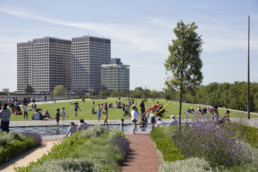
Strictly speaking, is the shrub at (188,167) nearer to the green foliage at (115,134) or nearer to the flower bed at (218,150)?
the flower bed at (218,150)

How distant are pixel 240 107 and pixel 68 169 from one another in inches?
1789

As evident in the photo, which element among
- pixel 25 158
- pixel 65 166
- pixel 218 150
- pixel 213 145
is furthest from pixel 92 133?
pixel 65 166

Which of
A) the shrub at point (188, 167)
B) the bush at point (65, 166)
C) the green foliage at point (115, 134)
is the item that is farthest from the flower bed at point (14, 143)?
the shrub at point (188, 167)

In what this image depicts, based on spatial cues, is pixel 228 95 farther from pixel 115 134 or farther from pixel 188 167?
pixel 188 167

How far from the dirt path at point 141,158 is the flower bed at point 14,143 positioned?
167 inches

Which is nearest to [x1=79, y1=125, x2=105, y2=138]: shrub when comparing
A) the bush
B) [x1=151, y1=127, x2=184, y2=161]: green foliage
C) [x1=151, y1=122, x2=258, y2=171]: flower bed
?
[x1=151, y1=127, x2=184, y2=161]: green foliage

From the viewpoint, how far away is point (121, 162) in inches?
359

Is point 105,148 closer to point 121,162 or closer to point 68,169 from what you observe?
point 121,162

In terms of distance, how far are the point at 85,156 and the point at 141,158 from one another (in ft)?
8.61

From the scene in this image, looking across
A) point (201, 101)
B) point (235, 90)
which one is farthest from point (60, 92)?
point (235, 90)

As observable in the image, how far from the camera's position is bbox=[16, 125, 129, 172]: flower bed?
19.2 ft

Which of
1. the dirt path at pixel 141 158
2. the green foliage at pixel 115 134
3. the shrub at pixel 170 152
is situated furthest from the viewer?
the green foliage at pixel 115 134

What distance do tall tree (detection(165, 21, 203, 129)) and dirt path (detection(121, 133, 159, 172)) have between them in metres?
4.15

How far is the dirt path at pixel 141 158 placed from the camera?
856cm
